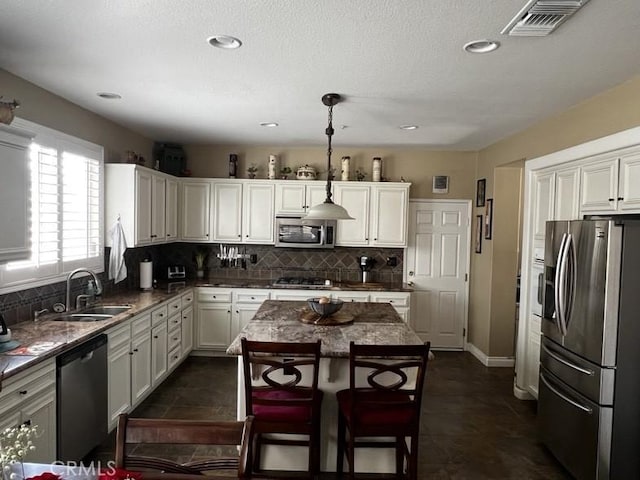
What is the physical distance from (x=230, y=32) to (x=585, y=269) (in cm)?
255

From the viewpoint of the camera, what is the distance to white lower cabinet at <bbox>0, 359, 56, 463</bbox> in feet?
6.85

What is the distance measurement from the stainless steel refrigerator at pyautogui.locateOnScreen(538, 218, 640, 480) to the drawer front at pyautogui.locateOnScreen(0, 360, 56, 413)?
321 centimetres

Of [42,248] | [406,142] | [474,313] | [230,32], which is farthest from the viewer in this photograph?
[474,313]

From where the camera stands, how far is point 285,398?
8.09 feet

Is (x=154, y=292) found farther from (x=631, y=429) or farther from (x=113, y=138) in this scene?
(x=631, y=429)

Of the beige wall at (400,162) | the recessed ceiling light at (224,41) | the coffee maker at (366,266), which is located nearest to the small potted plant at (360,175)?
the beige wall at (400,162)

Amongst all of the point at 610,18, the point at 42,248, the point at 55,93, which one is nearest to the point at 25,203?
the point at 42,248

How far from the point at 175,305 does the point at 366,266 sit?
2.44m

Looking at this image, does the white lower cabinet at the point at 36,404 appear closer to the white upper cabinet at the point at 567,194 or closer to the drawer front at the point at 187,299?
the drawer front at the point at 187,299

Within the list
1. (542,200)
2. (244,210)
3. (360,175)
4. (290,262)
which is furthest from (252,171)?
(542,200)

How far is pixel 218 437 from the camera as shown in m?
1.45

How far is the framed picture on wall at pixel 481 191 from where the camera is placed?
530 cm

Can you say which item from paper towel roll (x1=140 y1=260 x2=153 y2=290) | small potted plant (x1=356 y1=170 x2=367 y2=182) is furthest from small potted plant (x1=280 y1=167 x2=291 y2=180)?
paper towel roll (x1=140 y1=260 x2=153 y2=290)

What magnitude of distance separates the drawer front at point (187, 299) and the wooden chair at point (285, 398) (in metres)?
2.48
